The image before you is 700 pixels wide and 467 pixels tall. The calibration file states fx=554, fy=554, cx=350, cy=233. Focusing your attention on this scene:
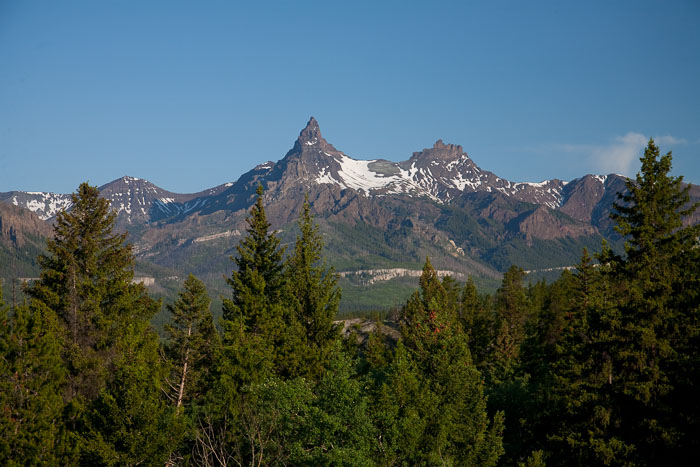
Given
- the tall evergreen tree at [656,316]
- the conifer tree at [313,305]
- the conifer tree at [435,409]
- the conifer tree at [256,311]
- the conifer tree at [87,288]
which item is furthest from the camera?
the conifer tree at [313,305]

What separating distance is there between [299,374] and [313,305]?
4621 mm

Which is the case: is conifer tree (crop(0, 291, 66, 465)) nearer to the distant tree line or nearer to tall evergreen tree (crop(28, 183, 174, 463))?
the distant tree line

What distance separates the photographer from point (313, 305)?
37438 mm

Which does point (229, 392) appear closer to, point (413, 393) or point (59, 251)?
point (413, 393)

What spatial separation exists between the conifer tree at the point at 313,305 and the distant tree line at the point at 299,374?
3.8 inches

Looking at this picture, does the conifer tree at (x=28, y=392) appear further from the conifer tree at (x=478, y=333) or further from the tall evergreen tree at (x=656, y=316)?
the conifer tree at (x=478, y=333)

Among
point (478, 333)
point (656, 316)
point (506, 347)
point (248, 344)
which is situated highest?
point (656, 316)

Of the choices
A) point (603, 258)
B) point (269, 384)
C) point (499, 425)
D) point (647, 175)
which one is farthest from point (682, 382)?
point (269, 384)

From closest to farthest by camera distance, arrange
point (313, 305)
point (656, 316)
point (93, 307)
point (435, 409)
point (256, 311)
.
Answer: point (656, 316) < point (435, 409) < point (93, 307) < point (313, 305) < point (256, 311)

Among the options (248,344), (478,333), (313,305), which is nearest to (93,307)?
(248,344)

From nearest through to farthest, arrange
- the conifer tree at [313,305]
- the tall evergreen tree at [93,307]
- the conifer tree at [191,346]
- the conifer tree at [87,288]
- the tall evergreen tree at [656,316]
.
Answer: the tall evergreen tree at [656,316]
the tall evergreen tree at [93,307]
the conifer tree at [87,288]
the conifer tree at [313,305]
the conifer tree at [191,346]

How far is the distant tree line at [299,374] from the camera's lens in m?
27.3

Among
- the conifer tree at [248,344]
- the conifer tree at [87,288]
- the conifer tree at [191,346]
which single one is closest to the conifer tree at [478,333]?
the conifer tree at [191,346]

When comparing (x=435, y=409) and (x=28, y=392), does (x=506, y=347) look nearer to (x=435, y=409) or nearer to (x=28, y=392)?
(x=435, y=409)
